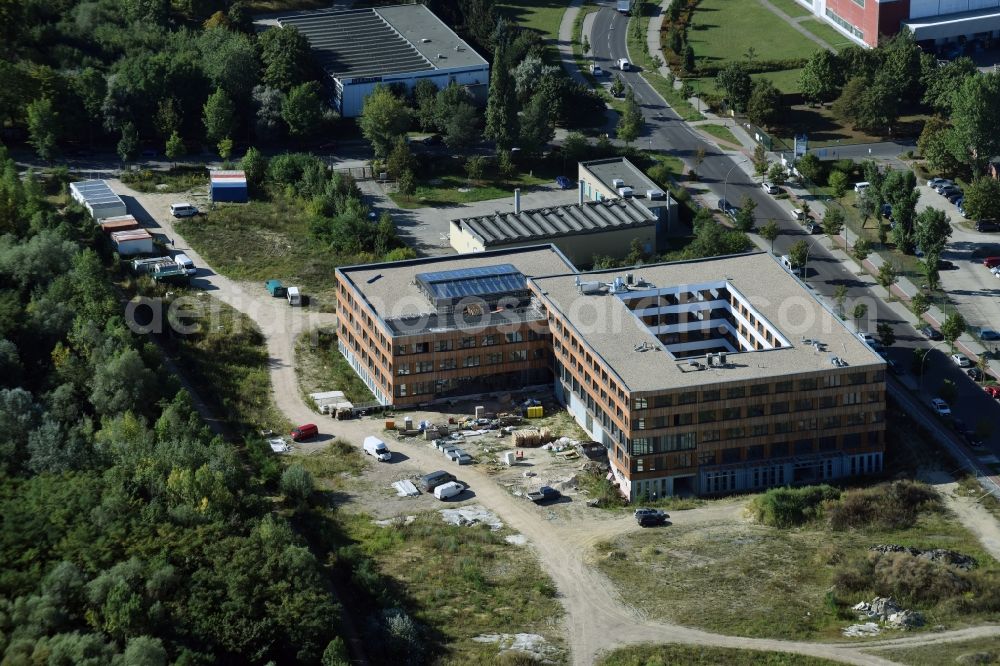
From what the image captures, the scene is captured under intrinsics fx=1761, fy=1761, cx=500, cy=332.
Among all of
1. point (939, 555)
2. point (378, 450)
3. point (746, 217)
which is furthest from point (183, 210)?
point (939, 555)

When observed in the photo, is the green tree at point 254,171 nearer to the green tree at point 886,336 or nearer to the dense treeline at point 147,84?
the dense treeline at point 147,84

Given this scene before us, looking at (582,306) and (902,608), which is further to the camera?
(582,306)

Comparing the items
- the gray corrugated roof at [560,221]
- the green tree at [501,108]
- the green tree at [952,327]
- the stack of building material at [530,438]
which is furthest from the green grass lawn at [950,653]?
the green tree at [501,108]

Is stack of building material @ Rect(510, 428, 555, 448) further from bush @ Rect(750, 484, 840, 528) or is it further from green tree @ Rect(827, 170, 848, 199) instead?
green tree @ Rect(827, 170, 848, 199)

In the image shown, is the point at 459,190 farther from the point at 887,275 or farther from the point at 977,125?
the point at 977,125

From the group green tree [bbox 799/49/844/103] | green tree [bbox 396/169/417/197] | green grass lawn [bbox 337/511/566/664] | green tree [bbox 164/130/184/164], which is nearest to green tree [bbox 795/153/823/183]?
green tree [bbox 799/49/844/103]

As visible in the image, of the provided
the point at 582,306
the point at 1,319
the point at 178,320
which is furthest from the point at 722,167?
the point at 1,319

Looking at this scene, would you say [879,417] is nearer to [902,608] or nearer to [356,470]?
[902,608]
